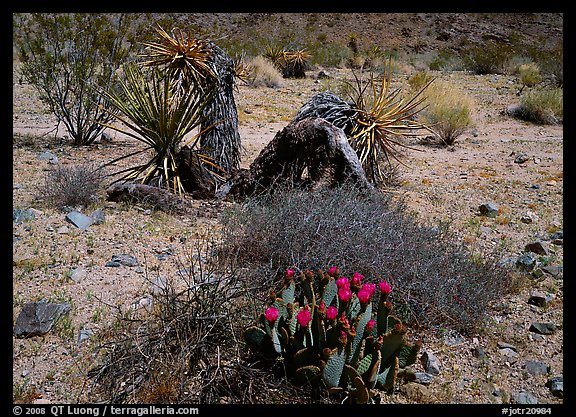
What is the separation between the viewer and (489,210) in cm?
626

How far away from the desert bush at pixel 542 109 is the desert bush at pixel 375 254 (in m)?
8.87

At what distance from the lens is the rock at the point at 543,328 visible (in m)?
3.91

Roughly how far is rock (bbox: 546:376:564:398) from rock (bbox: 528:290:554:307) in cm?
94

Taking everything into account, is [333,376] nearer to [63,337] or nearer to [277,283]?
[277,283]

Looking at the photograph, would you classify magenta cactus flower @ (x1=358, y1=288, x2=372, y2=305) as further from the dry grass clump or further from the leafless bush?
the dry grass clump

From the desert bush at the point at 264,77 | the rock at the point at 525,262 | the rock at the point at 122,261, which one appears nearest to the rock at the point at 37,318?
the rock at the point at 122,261

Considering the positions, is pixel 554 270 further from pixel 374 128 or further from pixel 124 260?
pixel 124 260

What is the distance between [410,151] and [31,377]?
796 centimetres

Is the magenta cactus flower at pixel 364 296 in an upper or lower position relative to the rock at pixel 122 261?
upper

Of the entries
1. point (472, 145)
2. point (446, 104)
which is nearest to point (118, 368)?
point (472, 145)

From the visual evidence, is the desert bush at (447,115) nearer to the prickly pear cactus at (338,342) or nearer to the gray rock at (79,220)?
the gray rock at (79,220)

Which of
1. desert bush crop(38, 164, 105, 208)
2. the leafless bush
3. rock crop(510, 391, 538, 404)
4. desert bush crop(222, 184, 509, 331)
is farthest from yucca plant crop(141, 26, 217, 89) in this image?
rock crop(510, 391, 538, 404)

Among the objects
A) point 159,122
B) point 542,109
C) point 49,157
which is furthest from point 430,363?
point 542,109

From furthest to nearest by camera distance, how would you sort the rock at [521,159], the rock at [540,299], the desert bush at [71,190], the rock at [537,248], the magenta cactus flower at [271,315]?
the rock at [521,159], the desert bush at [71,190], the rock at [537,248], the rock at [540,299], the magenta cactus flower at [271,315]
